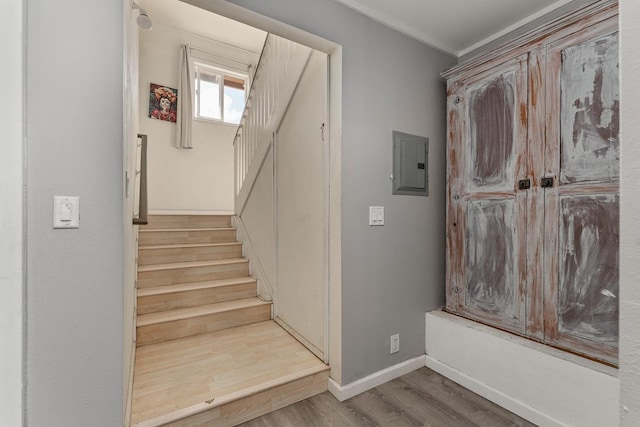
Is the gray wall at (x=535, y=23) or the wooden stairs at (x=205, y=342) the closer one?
the wooden stairs at (x=205, y=342)

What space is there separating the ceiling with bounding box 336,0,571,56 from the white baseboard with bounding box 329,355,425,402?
7.97 ft

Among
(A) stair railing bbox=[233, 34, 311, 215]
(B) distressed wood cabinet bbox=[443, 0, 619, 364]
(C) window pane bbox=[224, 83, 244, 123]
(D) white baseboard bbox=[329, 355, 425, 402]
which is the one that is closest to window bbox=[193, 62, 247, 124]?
(C) window pane bbox=[224, 83, 244, 123]

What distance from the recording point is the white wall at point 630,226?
445mm

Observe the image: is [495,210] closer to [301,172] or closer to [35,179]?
[301,172]

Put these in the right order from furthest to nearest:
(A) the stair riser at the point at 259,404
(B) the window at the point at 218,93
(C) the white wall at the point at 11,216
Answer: (B) the window at the point at 218,93, (A) the stair riser at the point at 259,404, (C) the white wall at the point at 11,216

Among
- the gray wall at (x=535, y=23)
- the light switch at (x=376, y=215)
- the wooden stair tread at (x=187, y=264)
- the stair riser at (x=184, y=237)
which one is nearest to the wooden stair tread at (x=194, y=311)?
the wooden stair tread at (x=187, y=264)

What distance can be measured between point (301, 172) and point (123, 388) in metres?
1.73

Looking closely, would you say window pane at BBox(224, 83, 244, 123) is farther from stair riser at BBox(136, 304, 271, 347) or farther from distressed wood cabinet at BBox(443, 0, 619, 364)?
distressed wood cabinet at BBox(443, 0, 619, 364)

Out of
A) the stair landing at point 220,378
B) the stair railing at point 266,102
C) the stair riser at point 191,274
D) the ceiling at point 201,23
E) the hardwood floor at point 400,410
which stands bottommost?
the hardwood floor at point 400,410

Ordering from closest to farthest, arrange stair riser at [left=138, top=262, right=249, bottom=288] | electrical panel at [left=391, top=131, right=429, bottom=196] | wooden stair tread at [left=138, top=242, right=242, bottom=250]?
1. electrical panel at [left=391, top=131, right=429, bottom=196]
2. stair riser at [left=138, top=262, right=249, bottom=288]
3. wooden stair tread at [left=138, top=242, right=242, bottom=250]

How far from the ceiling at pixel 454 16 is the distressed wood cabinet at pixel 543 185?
12.0 inches

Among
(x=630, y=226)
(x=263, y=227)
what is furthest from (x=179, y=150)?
(x=630, y=226)

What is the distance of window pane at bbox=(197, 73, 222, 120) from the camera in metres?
4.92

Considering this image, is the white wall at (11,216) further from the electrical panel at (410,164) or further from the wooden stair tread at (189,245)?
the wooden stair tread at (189,245)
